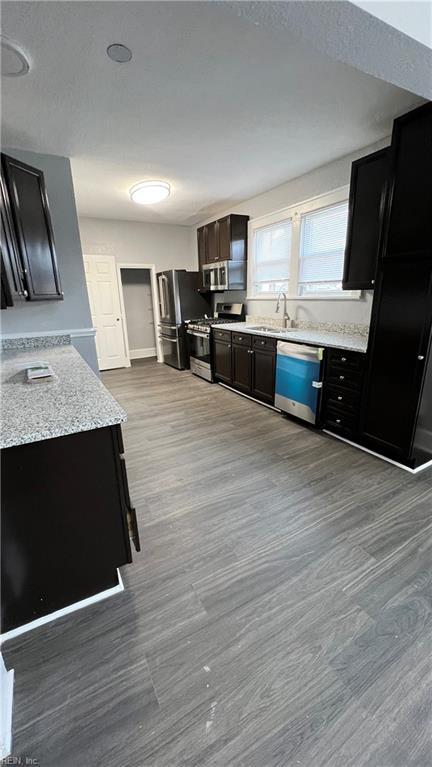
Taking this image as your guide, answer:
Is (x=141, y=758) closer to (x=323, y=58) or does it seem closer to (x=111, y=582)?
(x=111, y=582)

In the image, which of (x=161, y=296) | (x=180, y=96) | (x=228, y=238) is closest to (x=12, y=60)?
(x=180, y=96)

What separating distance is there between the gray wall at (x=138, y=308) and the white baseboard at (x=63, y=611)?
5748 mm

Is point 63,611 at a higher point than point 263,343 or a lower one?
lower

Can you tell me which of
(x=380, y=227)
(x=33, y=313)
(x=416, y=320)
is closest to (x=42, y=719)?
(x=416, y=320)

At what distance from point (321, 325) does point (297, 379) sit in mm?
909

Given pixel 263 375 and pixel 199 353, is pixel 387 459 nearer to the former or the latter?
pixel 263 375

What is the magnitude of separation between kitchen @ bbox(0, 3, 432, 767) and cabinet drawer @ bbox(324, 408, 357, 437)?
24 mm

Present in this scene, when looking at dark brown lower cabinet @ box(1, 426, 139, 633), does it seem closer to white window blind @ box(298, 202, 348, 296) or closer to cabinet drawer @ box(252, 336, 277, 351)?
cabinet drawer @ box(252, 336, 277, 351)

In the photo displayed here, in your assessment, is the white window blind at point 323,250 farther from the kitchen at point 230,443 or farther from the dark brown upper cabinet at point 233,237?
the dark brown upper cabinet at point 233,237

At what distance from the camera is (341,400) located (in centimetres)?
291

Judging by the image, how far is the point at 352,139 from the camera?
2.79 meters

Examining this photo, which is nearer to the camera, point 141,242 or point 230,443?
point 230,443

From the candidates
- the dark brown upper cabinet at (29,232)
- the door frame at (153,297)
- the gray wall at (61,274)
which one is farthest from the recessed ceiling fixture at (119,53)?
the door frame at (153,297)

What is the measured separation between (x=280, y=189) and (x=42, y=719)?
502 centimetres
